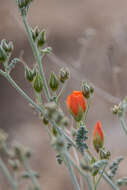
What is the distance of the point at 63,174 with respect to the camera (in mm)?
4410

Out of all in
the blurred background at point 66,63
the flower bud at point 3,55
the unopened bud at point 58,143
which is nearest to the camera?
the unopened bud at point 58,143

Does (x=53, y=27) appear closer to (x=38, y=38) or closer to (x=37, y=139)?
(x=37, y=139)

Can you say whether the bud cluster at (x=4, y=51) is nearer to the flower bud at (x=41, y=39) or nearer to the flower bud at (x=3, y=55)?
the flower bud at (x=3, y=55)

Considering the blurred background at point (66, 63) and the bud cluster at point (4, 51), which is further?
the blurred background at point (66, 63)

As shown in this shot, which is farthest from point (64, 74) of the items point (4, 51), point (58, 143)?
point (58, 143)

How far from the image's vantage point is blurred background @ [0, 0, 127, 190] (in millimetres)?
4465

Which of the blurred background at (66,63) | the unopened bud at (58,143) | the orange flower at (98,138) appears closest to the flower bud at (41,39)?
the orange flower at (98,138)

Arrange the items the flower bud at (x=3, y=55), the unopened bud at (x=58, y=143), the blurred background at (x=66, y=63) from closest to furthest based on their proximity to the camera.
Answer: the unopened bud at (x=58, y=143) < the flower bud at (x=3, y=55) < the blurred background at (x=66, y=63)

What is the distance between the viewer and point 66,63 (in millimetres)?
4574

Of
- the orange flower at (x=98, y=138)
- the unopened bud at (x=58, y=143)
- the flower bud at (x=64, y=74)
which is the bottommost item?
the unopened bud at (x=58, y=143)

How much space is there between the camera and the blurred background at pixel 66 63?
4.46 meters

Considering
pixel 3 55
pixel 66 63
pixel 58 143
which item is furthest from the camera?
pixel 66 63

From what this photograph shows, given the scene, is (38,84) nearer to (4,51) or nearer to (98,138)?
(4,51)

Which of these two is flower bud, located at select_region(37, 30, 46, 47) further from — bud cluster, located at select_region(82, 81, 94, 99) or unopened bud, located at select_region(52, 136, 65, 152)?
unopened bud, located at select_region(52, 136, 65, 152)
